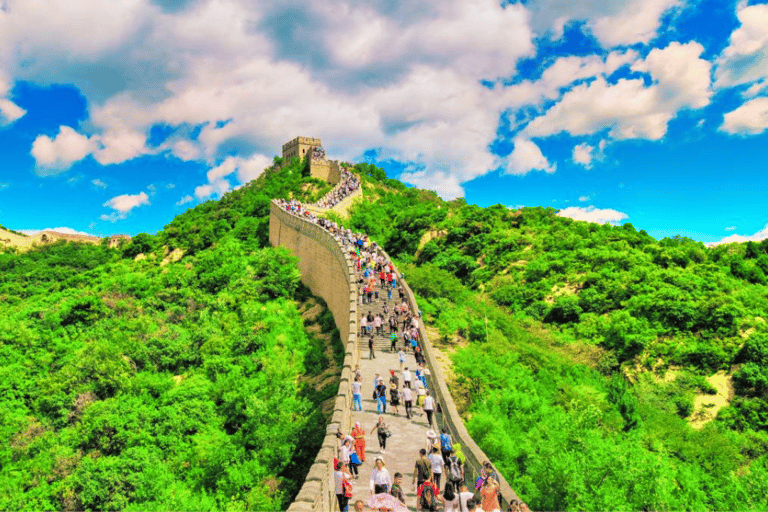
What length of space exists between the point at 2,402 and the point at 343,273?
17.2m

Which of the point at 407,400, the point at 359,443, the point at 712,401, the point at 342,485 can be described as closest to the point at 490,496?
the point at 342,485

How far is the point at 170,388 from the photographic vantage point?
20.8m

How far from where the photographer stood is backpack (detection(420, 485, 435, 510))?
7.66 metres

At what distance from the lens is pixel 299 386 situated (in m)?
18.3

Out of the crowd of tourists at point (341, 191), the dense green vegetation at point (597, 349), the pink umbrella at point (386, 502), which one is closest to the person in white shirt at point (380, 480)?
the pink umbrella at point (386, 502)

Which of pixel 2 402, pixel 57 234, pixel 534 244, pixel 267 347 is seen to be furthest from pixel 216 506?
pixel 57 234

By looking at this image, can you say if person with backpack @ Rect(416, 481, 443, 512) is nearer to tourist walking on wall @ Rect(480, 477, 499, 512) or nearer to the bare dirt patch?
tourist walking on wall @ Rect(480, 477, 499, 512)

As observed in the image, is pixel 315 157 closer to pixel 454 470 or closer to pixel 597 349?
pixel 597 349

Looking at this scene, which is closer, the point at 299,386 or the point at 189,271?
the point at 299,386

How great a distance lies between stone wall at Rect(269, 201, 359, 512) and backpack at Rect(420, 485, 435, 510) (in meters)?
1.61

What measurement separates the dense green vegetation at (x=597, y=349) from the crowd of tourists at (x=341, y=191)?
3056 mm

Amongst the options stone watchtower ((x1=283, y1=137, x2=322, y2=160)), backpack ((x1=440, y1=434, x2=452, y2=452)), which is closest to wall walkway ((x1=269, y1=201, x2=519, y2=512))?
backpack ((x1=440, y1=434, x2=452, y2=452))

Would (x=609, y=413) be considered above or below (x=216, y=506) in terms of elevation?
above

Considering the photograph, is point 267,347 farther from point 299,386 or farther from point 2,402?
point 2,402
